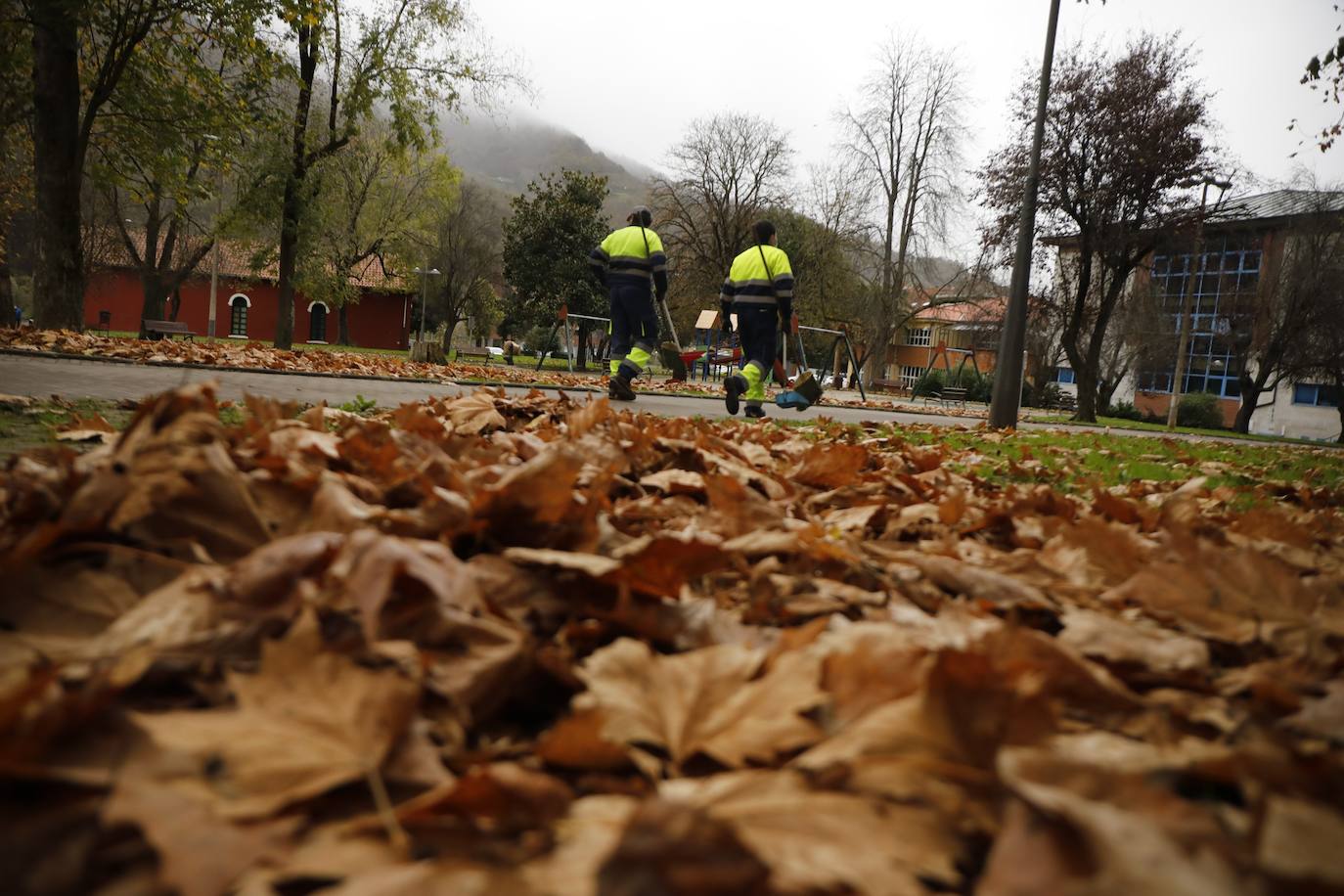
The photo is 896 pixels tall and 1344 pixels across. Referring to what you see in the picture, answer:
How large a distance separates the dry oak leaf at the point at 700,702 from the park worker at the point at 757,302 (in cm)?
759

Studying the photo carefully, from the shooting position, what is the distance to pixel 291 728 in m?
0.74

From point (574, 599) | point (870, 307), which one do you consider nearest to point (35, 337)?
point (574, 599)

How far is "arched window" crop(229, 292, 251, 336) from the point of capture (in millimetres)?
49531

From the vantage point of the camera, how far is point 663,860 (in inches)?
22.6

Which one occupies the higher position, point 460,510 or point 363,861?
point 460,510

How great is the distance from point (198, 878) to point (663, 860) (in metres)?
0.34

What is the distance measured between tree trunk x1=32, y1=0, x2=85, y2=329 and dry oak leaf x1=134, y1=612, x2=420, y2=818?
14.7 metres

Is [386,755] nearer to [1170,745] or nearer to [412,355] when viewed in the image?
[1170,745]

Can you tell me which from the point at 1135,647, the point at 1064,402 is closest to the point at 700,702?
the point at 1135,647

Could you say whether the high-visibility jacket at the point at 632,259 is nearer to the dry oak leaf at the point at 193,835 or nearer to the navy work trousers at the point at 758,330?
the navy work trousers at the point at 758,330

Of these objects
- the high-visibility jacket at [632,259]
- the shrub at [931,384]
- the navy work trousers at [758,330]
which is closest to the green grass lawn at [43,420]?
the high-visibility jacket at [632,259]

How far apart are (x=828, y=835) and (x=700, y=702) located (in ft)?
0.85

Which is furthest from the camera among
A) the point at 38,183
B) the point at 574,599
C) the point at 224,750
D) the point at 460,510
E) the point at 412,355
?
the point at 412,355

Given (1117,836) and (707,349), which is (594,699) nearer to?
(1117,836)
